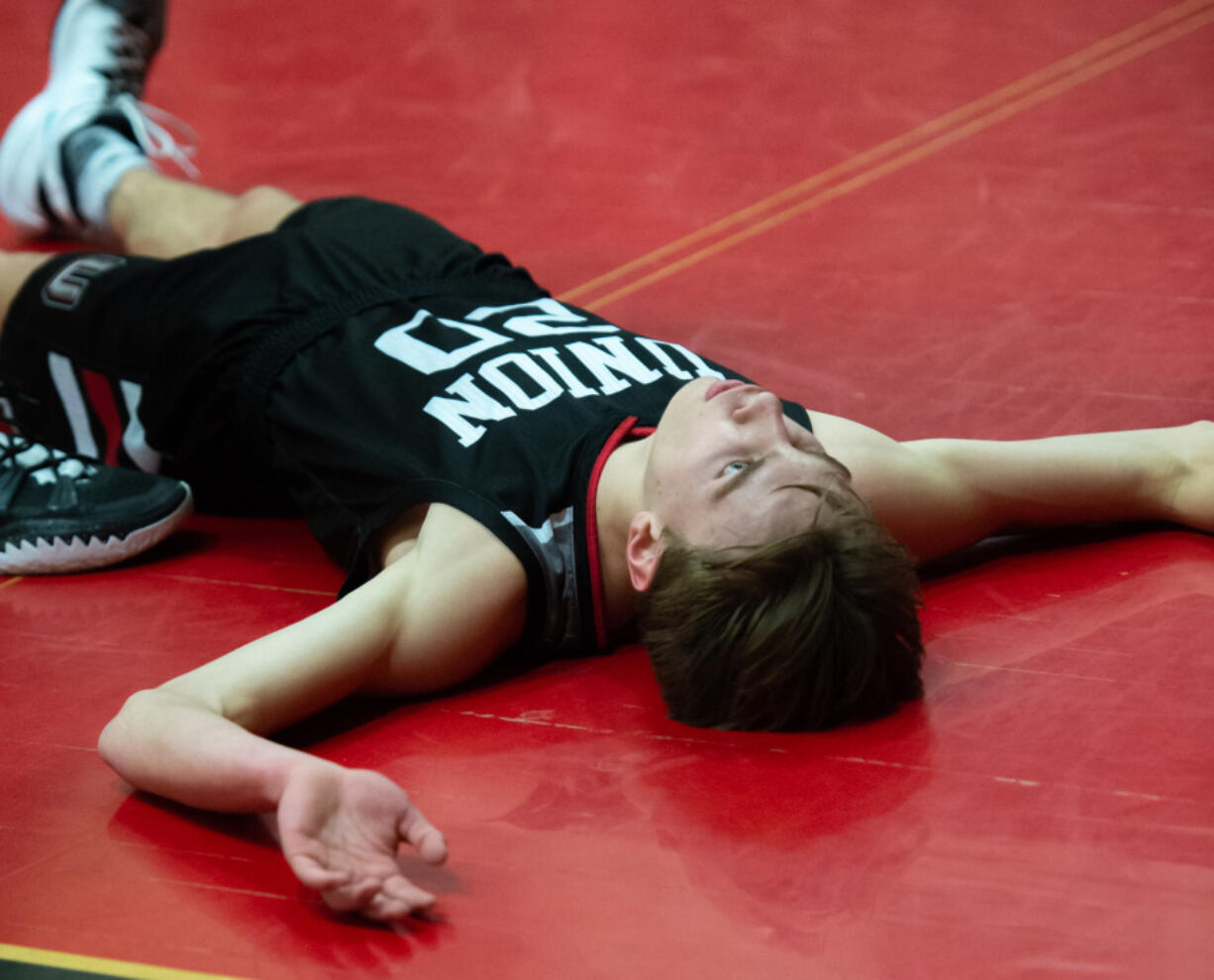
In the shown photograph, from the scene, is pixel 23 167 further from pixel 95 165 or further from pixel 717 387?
pixel 717 387

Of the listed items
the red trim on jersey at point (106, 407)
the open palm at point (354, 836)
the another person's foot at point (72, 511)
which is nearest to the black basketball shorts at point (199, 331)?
the red trim on jersey at point (106, 407)

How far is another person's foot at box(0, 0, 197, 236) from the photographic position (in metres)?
2.79

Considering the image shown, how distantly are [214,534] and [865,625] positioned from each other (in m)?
1.10

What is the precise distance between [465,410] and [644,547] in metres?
0.35

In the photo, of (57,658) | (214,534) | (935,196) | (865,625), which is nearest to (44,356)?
(214,534)

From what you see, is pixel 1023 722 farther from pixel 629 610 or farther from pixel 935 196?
pixel 935 196

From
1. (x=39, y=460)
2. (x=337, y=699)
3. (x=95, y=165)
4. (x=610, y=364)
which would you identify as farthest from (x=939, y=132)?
(x=337, y=699)

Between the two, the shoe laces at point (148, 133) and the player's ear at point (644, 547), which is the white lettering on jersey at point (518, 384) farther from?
the shoe laces at point (148, 133)

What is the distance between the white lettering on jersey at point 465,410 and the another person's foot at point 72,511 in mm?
471

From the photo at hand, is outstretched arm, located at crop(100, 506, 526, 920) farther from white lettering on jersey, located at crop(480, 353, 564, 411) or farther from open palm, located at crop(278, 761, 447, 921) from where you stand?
white lettering on jersey, located at crop(480, 353, 564, 411)

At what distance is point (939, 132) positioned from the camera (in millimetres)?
3301

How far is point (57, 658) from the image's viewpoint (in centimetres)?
175

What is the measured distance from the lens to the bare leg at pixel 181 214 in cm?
254

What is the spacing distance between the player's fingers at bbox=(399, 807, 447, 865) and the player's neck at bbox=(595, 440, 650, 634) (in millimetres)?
474
